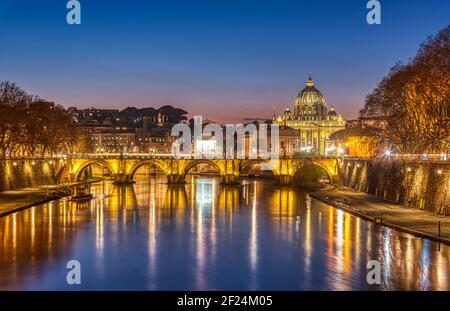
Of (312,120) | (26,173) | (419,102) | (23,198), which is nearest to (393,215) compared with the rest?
(419,102)

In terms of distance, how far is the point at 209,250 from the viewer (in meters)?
35.6

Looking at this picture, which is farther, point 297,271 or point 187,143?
point 187,143

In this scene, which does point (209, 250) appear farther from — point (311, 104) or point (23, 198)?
point (311, 104)

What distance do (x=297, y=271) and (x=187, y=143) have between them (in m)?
151

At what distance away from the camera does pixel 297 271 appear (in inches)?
1190

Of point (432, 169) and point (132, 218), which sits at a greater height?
point (432, 169)

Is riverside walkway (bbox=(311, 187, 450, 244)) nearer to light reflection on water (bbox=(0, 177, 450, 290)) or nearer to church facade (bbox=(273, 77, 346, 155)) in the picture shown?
light reflection on water (bbox=(0, 177, 450, 290))

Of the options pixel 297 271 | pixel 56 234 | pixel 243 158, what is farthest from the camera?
pixel 243 158

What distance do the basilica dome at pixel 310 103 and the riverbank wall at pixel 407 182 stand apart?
124 meters

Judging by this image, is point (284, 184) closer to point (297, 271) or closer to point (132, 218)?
point (132, 218)

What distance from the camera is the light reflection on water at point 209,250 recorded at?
28078 millimetres

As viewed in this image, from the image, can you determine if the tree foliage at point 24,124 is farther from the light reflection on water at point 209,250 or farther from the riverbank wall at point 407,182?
the riverbank wall at point 407,182

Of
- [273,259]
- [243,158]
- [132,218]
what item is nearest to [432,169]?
[273,259]

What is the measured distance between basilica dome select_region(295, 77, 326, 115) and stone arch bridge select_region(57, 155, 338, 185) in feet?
352
